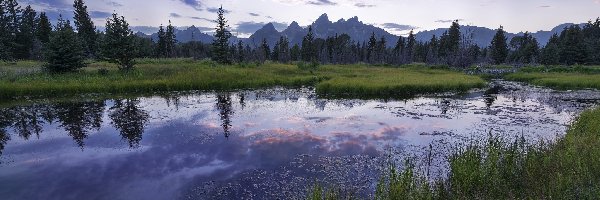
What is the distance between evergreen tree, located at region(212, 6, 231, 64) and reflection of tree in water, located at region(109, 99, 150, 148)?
2998 centimetres

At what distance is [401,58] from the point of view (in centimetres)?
10288

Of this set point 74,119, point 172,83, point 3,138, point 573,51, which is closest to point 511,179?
point 3,138

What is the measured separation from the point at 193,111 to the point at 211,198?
1409 cm

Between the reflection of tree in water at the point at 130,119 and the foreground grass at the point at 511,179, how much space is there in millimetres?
11358

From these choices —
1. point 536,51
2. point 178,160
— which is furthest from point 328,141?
point 536,51

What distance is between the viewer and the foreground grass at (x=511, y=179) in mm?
8172

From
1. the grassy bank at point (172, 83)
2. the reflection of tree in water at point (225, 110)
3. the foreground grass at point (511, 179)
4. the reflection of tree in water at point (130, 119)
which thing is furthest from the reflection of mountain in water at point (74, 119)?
the foreground grass at point (511, 179)

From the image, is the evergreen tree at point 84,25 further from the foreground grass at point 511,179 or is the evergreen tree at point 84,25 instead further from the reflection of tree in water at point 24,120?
the foreground grass at point 511,179

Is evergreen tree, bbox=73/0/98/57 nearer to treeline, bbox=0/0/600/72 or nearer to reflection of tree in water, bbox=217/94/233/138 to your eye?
treeline, bbox=0/0/600/72

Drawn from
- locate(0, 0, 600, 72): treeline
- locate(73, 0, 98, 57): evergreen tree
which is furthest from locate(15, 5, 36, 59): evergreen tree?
locate(73, 0, 98, 57): evergreen tree

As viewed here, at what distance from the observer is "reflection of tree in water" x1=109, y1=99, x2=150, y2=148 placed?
17.1 meters

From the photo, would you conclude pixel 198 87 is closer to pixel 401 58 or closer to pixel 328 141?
pixel 328 141

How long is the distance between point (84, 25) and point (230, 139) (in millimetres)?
76830

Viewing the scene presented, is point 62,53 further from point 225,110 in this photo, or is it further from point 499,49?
point 499,49
